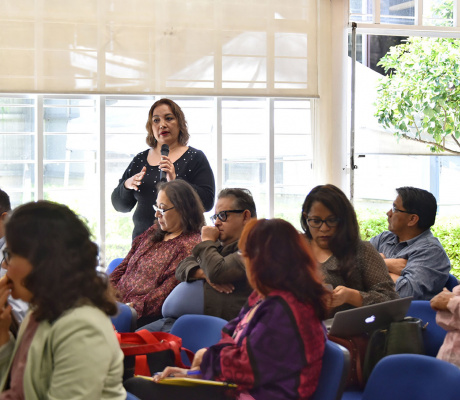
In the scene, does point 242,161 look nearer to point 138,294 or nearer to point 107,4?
point 107,4

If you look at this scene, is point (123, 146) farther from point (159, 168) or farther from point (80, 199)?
point (159, 168)

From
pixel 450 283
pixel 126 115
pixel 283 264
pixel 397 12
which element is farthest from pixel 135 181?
pixel 397 12

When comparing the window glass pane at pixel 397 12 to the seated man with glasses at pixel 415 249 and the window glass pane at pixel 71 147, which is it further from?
the window glass pane at pixel 71 147

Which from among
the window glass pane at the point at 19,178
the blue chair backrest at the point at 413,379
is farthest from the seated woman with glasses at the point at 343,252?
the window glass pane at the point at 19,178

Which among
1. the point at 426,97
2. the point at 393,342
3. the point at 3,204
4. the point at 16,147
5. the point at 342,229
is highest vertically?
the point at 426,97

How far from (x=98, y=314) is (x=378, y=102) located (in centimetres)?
633

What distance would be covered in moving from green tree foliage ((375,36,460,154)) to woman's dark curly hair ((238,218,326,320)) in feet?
17.7

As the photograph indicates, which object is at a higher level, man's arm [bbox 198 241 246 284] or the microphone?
the microphone

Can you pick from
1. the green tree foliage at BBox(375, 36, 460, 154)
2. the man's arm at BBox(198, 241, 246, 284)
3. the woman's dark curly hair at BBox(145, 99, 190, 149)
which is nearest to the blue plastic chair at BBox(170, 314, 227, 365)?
the man's arm at BBox(198, 241, 246, 284)

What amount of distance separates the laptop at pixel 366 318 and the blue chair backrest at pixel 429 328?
0.25 meters

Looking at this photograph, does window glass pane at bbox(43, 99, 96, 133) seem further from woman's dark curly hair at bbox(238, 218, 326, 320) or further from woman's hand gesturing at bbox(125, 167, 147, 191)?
woman's dark curly hair at bbox(238, 218, 326, 320)

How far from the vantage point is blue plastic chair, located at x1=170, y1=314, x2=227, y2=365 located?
10.1 feet

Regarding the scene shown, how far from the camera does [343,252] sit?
3473 mm

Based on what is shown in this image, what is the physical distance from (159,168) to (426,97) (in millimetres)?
4269
